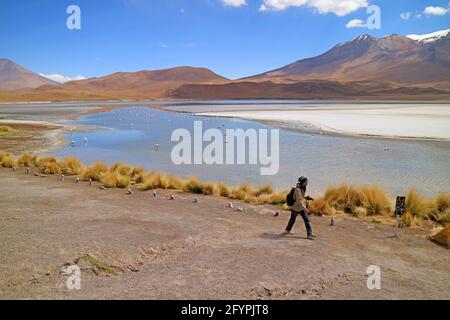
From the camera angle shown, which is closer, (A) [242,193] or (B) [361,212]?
(B) [361,212]

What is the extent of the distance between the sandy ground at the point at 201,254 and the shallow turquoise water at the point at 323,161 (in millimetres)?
3782

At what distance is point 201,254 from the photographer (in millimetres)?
5566

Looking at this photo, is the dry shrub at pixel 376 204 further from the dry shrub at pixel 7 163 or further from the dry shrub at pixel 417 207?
the dry shrub at pixel 7 163

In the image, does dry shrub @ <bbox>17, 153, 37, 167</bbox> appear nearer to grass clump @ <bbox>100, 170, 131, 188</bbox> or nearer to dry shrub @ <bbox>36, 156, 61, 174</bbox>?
dry shrub @ <bbox>36, 156, 61, 174</bbox>

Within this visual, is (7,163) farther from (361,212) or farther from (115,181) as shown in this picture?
(361,212)

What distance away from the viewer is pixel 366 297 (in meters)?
4.29

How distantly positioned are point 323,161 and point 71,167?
893cm

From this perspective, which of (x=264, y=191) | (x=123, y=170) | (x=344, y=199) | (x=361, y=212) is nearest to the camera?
(x=361, y=212)

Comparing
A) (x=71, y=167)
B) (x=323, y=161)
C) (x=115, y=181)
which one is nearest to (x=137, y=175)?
(x=115, y=181)

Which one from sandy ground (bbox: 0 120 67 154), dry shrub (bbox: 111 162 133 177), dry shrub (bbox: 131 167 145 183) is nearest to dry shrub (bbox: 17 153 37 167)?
dry shrub (bbox: 111 162 133 177)

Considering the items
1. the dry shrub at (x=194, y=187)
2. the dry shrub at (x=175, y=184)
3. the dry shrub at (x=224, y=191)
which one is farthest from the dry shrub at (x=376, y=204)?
the dry shrub at (x=175, y=184)
